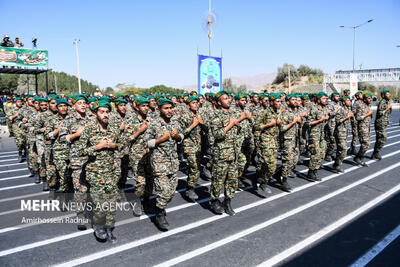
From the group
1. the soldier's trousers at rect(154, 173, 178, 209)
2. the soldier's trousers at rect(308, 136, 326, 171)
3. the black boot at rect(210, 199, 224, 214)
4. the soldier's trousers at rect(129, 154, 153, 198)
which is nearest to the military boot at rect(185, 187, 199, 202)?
the black boot at rect(210, 199, 224, 214)

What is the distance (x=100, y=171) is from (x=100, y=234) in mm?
945

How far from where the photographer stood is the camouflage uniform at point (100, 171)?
13.4 ft

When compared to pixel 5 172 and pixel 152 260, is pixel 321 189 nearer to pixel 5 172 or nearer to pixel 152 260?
pixel 152 260

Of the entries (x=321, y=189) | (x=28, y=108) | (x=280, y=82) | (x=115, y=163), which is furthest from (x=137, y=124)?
(x=280, y=82)

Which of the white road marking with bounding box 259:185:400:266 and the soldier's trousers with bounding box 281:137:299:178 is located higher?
the soldier's trousers with bounding box 281:137:299:178

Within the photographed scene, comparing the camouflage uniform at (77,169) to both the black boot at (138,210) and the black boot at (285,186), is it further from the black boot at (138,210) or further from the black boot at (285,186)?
the black boot at (285,186)

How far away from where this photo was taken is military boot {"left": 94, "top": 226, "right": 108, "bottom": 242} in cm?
422

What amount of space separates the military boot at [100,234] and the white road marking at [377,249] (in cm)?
335

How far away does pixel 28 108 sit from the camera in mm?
8906

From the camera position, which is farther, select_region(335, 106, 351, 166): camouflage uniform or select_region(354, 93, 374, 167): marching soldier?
select_region(354, 93, 374, 167): marching soldier

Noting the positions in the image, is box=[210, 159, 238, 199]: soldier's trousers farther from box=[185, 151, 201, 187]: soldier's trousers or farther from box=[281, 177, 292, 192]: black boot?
box=[281, 177, 292, 192]: black boot

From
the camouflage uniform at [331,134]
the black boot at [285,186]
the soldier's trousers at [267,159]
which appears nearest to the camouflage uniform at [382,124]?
the camouflage uniform at [331,134]

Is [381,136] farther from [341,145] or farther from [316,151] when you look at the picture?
[316,151]

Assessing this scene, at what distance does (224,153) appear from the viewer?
4.96m
